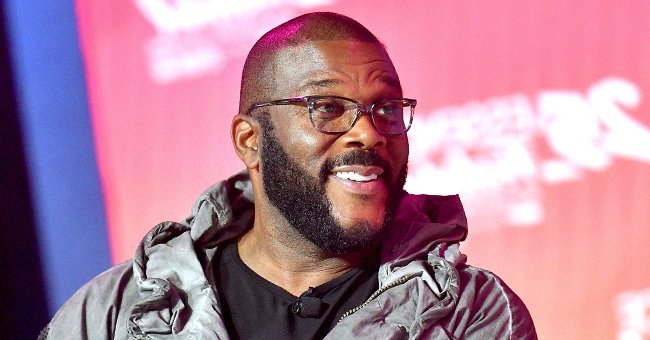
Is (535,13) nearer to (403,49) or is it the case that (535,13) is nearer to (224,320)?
(403,49)

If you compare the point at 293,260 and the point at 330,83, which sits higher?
the point at 330,83

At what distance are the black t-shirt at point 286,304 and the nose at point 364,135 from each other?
226 millimetres

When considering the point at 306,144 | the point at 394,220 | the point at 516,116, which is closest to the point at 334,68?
the point at 306,144

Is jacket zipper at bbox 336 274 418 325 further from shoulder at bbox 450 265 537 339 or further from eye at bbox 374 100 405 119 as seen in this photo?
eye at bbox 374 100 405 119

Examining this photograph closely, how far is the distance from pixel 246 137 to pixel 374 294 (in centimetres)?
38

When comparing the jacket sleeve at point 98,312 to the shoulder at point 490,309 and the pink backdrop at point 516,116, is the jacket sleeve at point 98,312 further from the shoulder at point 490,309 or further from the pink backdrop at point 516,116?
the pink backdrop at point 516,116

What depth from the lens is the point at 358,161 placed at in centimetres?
138

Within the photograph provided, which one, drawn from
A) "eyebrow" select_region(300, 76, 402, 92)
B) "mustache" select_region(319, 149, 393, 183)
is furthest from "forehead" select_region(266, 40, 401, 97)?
"mustache" select_region(319, 149, 393, 183)

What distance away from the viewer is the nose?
1.38 metres

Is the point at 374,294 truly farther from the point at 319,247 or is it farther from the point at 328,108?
the point at 328,108

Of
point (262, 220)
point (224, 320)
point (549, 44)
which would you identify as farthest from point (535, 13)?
point (224, 320)

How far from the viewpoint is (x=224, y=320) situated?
56.2 inches

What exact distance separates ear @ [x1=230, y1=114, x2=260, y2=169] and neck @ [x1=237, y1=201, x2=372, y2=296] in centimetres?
11

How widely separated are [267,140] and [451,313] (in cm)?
43
